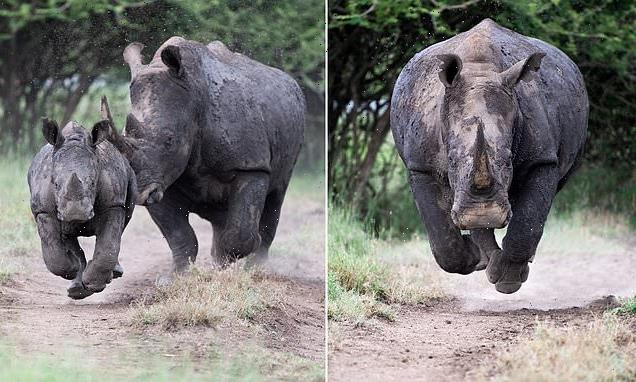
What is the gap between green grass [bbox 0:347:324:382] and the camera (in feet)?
14.8

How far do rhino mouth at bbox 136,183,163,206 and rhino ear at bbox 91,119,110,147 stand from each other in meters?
0.40

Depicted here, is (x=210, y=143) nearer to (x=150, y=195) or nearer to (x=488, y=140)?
(x=150, y=195)

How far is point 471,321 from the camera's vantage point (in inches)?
→ 208

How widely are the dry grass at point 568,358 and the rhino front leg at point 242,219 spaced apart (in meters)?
1.76

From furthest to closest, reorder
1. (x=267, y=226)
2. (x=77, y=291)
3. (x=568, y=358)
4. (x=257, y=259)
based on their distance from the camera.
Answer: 1. (x=267, y=226)
2. (x=257, y=259)
3. (x=77, y=291)
4. (x=568, y=358)

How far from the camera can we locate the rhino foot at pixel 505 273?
5320 mm

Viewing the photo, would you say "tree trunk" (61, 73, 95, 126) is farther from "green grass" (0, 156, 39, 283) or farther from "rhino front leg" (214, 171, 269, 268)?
"rhino front leg" (214, 171, 269, 268)

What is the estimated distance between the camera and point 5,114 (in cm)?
644

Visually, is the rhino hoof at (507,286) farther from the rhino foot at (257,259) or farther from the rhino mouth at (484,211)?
the rhino foot at (257,259)

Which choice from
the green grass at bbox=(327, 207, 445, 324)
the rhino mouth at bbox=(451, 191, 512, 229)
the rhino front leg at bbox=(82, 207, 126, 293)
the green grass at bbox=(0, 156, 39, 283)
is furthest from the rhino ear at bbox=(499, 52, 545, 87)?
the green grass at bbox=(0, 156, 39, 283)

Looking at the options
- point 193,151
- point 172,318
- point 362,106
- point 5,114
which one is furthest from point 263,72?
point 362,106

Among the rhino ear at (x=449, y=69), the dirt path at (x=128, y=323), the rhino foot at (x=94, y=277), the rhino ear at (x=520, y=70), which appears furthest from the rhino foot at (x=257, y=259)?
the rhino ear at (x=520, y=70)

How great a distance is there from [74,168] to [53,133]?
182 mm

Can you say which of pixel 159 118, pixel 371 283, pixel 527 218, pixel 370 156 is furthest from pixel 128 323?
pixel 370 156
